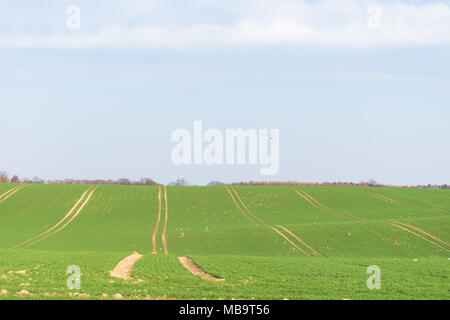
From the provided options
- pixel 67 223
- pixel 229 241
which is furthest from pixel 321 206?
pixel 67 223

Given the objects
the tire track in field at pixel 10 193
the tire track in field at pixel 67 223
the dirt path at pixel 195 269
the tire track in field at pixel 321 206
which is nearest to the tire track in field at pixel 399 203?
the tire track in field at pixel 321 206

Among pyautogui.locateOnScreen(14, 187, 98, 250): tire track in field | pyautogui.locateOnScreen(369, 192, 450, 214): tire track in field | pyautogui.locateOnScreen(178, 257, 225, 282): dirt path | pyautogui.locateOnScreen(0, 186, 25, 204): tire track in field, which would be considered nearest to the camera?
pyautogui.locateOnScreen(178, 257, 225, 282): dirt path

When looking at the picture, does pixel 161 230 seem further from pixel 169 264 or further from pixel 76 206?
pixel 169 264

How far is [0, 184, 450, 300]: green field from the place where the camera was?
23.1 meters

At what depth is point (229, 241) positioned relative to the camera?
181 feet

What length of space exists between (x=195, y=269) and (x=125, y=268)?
4.43 meters

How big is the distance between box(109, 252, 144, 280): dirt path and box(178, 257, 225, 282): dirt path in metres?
3.48

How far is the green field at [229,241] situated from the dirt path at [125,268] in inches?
20.7

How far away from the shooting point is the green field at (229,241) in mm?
23125

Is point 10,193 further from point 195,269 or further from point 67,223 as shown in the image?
point 195,269

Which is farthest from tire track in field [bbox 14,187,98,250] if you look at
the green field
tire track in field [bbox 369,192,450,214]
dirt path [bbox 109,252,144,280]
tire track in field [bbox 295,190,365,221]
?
tire track in field [bbox 369,192,450,214]

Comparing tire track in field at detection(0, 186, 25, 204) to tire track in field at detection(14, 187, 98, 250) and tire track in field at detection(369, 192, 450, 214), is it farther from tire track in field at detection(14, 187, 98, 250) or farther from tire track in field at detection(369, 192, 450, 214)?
tire track in field at detection(369, 192, 450, 214)
